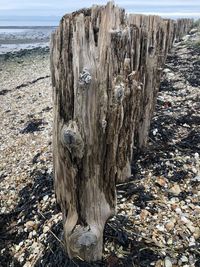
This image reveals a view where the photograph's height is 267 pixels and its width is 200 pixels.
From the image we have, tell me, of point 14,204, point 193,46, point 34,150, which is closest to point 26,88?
point 193,46

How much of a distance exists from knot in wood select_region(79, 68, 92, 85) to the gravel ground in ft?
6.14

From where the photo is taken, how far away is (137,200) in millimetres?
5129

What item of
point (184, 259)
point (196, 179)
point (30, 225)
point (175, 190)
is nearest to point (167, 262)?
point (184, 259)

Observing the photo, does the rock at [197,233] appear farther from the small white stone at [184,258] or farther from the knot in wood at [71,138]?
the knot in wood at [71,138]

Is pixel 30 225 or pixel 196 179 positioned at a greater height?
pixel 196 179

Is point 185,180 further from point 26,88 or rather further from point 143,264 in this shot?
point 26,88

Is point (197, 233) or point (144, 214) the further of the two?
point (144, 214)

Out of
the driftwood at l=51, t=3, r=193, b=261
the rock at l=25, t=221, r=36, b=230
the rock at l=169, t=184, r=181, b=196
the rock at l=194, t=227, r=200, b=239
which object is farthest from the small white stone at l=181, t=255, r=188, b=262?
the rock at l=25, t=221, r=36, b=230

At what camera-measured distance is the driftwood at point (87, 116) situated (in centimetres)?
319

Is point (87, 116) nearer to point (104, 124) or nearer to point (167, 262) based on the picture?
point (104, 124)

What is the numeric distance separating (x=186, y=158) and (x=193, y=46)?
14.2 metres

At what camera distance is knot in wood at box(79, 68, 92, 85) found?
10.3ft

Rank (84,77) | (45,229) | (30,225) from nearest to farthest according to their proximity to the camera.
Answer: (84,77), (45,229), (30,225)

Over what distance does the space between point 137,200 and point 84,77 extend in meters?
2.44
